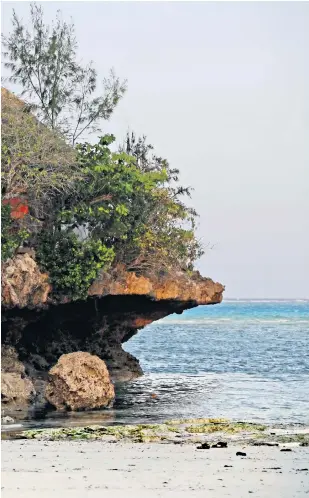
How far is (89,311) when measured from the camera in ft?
92.6

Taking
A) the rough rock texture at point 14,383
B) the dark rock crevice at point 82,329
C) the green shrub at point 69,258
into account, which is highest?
the green shrub at point 69,258

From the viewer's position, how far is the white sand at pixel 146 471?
452 inches

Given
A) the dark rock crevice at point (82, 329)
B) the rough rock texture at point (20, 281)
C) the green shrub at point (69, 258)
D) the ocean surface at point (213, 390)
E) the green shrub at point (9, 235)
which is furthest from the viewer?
the dark rock crevice at point (82, 329)

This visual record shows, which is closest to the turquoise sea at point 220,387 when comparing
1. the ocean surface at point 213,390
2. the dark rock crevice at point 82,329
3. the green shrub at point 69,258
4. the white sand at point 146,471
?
the ocean surface at point 213,390

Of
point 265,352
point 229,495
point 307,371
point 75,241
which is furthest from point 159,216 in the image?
point 265,352

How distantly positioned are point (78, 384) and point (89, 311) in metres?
6.64

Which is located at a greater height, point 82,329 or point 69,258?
point 69,258

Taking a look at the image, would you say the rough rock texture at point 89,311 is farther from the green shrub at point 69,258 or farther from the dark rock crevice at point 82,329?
the green shrub at point 69,258

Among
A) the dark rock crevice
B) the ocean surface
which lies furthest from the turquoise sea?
the dark rock crevice

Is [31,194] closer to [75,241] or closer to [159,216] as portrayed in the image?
[75,241]

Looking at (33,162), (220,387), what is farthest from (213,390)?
(33,162)

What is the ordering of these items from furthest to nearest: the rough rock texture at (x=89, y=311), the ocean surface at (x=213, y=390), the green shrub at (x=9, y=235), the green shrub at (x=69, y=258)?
the green shrub at (x=69, y=258)
the rough rock texture at (x=89, y=311)
the green shrub at (x=9, y=235)
the ocean surface at (x=213, y=390)

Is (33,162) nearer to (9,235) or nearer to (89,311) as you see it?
(9,235)

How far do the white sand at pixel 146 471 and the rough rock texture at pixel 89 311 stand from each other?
25.8 feet
